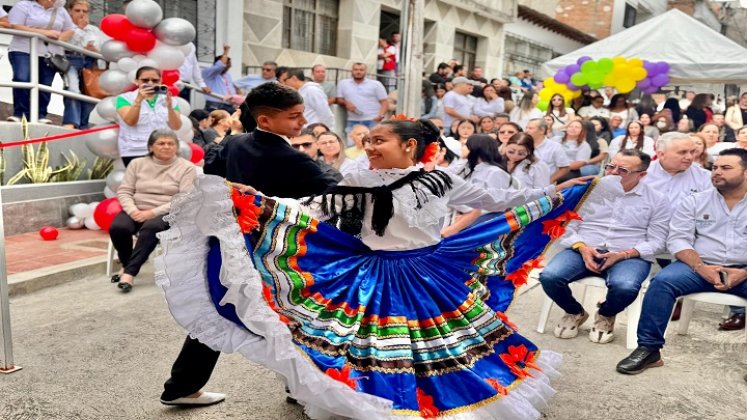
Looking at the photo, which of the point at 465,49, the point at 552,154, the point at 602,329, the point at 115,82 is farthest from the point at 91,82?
the point at 465,49

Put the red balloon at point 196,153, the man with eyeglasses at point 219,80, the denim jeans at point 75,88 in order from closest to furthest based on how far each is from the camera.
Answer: the red balloon at point 196,153
the denim jeans at point 75,88
the man with eyeglasses at point 219,80

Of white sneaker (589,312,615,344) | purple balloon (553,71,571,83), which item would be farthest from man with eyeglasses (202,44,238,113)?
white sneaker (589,312,615,344)

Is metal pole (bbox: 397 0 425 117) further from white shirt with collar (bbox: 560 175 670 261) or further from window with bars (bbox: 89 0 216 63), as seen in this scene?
white shirt with collar (bbox: 560 175 670 261)

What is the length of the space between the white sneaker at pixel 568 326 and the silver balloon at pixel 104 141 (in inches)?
194

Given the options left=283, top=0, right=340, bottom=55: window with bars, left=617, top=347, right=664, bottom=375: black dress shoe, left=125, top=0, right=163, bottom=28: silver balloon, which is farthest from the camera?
left=283, top=0, right=340, bottom=55: window with bars

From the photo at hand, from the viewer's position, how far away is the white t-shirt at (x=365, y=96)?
11.2 metres

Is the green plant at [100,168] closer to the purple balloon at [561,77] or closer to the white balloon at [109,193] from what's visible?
the white balloon at [109,193]

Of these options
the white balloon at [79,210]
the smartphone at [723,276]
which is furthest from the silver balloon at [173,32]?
the smartphone at [723,276]

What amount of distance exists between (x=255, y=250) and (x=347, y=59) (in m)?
12.9

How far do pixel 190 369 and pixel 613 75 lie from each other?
1096 centimetres

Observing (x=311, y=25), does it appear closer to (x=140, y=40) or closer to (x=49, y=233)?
(x=140, y=40)

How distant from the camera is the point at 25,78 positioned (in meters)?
7.79

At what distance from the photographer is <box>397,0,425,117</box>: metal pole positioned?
9703mm

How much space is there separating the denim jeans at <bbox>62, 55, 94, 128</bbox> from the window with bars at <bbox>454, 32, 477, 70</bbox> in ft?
45.1
